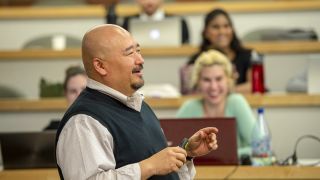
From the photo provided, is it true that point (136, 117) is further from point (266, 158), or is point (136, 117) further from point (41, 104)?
point (41, 104)

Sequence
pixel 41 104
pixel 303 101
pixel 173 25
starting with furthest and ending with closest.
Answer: pixel 173 25 < pixel 41 104 < pixel 303 101

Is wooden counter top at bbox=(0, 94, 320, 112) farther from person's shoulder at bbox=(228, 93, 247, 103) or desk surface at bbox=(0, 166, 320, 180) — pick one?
desk surface at bbox=(0, 166, 320, 180)

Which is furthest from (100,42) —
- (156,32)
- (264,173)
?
(156,32)

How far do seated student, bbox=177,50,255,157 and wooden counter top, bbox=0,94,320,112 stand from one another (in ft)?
0.36

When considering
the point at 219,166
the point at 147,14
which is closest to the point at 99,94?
the point at 219,166

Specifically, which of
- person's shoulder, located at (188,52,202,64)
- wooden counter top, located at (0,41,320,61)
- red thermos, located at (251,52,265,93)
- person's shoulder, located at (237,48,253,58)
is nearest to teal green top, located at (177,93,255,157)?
red thermos, located at (251,52,265,93)

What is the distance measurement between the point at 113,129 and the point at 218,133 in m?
1.23

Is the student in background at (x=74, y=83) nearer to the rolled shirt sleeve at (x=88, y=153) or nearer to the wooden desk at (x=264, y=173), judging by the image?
the wooden desk at (x=264, y=173)

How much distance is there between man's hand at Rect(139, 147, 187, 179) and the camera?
2012 mm

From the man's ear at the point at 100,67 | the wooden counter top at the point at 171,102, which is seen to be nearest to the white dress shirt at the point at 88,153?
the man's ear at the point at 100,67

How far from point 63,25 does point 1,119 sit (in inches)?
106

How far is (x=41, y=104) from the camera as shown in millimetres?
4324

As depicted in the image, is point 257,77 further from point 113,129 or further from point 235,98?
point 113,129

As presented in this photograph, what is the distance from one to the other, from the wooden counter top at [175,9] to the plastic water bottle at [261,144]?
324cm
